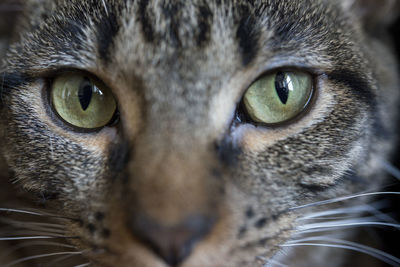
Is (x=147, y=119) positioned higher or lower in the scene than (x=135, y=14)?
lower

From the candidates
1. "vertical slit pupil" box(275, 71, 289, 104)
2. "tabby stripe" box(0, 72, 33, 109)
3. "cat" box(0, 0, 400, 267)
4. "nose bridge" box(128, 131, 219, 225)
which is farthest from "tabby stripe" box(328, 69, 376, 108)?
"tabby stripe" box(0, 72, 33, 109)

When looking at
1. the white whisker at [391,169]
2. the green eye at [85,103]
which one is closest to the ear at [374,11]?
the white whisker at [391,169]

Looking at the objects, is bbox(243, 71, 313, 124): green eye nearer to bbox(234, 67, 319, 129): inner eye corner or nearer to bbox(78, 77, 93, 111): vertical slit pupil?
bbox(234, 67, 319, 129): inner eye corner

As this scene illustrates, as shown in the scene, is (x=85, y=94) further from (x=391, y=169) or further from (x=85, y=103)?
(x=391, y=169)

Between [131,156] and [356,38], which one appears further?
[356,38]

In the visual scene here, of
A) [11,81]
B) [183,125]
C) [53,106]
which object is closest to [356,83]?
[183,125]

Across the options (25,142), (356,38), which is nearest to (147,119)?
(25,142)

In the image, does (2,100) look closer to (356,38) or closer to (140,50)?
(140,50)
